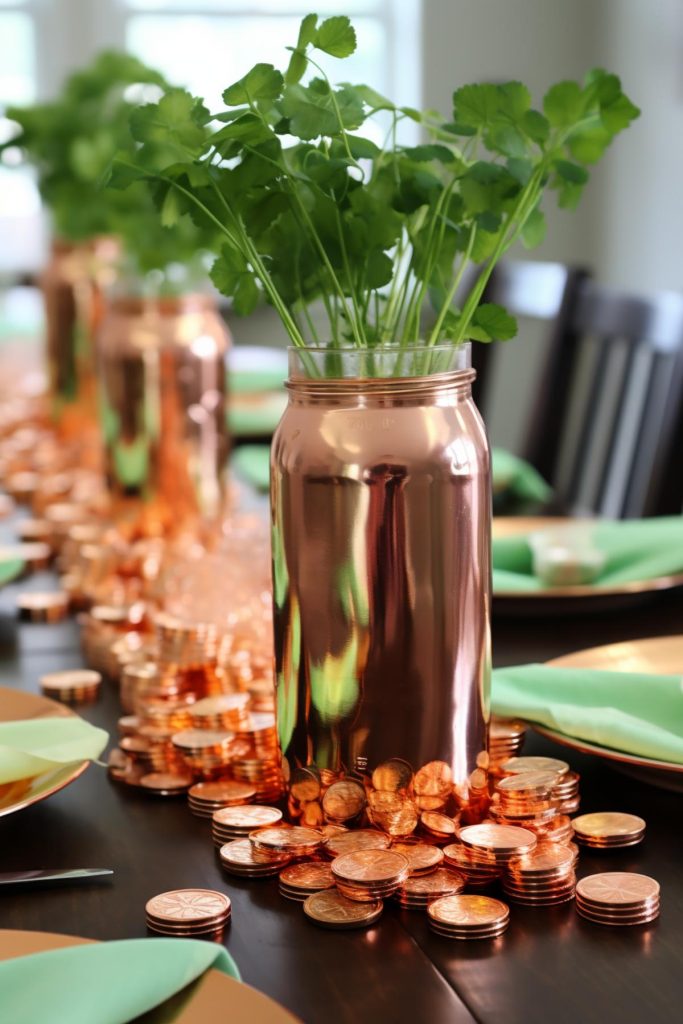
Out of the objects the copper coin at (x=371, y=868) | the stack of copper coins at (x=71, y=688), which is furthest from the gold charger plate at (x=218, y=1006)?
the stack of copper coins at (x=71, y=688)

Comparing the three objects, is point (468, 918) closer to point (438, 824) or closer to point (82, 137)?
point (438, 824)

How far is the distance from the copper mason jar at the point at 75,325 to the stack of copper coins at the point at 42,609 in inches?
32.1

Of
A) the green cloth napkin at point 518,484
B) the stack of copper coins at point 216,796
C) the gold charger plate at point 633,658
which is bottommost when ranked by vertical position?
the green cloth napkin at point 518,484

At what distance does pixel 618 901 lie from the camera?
19.4 inches

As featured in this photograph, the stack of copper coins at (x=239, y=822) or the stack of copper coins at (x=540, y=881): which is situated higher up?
the stack of copper coins at (x=540, y=881)

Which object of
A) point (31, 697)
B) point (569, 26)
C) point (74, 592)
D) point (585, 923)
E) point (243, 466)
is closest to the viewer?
point (585, 923)

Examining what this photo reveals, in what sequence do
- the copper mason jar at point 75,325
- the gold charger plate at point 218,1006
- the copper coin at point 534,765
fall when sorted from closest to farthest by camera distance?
the gold charger plate at point 218,1006 → the copper coin at point 534,765 → the copper mason jar at point 75,325

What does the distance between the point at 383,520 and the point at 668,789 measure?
186 millimetres

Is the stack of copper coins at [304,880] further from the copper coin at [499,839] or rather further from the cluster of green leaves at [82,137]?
the cluster of green leaves at [82,137]

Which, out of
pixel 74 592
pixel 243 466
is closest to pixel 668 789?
pixel 74 592

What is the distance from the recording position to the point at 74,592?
3.39 feet

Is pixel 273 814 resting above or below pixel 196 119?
below

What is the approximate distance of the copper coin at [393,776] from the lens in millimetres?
563

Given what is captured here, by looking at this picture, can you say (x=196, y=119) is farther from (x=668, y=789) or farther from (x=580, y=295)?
(x=580, y=295)
